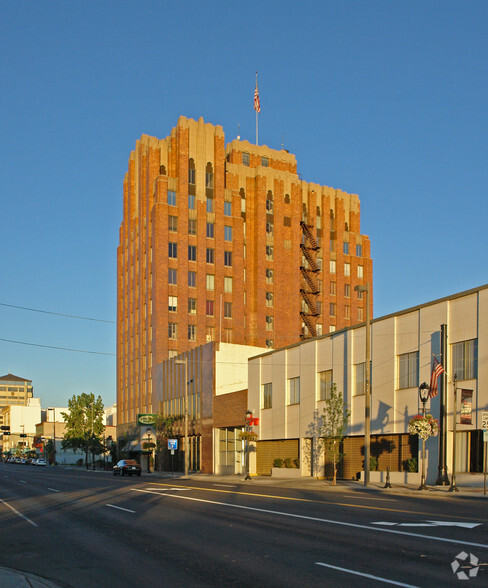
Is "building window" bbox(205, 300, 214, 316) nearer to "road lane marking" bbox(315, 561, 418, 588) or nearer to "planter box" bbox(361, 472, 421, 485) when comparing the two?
"planter box" bbox(361, 472, 421, 485)

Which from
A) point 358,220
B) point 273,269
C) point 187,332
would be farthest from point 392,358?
point 358,220

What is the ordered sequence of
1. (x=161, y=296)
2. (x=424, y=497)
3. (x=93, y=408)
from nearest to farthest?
1. (x=424, y=497)
2. (x=161, y=296)
3. (x=93, y=408)

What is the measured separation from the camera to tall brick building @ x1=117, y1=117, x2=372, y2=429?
282 ft

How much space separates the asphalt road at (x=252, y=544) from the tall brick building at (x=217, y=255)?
63500mm

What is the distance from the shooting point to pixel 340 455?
41281mm

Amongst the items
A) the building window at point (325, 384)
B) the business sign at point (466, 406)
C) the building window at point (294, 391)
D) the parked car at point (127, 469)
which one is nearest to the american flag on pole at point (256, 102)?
the parked car at point (127, 469)

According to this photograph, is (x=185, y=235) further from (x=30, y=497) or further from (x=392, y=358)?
(x=30, y=497)

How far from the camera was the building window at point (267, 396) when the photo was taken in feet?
170

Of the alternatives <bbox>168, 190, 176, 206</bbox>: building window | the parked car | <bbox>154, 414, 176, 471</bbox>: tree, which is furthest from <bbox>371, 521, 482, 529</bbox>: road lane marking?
<bbox>168, 190, 176, 206</bbox>: building window

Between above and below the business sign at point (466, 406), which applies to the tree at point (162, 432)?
below

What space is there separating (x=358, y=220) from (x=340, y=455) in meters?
73.9

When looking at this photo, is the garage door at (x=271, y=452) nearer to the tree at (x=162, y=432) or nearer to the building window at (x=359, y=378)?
the building window at (x=359, y=378)

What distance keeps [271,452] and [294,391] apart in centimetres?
610

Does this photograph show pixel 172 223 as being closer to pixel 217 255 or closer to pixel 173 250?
pixel 173 250
